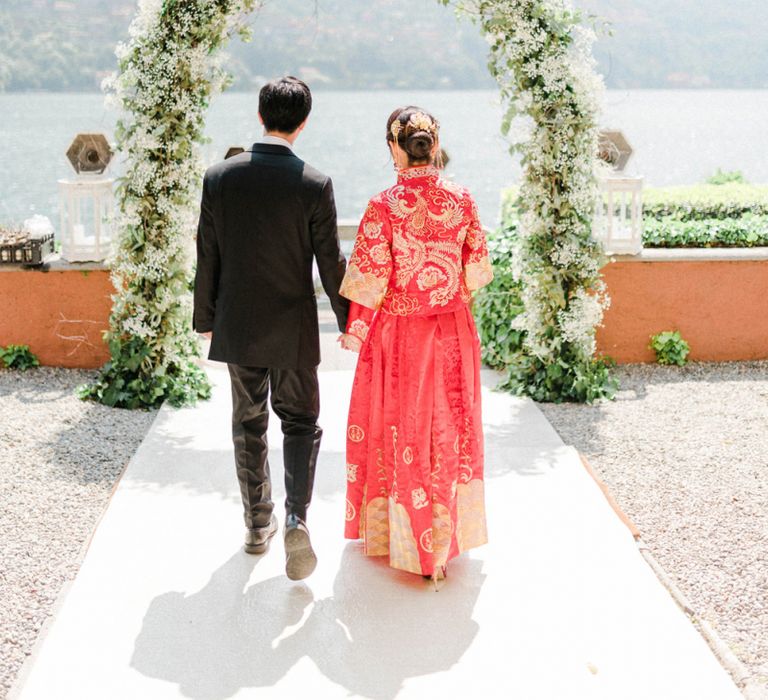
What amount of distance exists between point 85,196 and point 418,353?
3.90m

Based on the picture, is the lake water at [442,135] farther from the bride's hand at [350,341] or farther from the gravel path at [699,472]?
the bride's hand at [350,341]

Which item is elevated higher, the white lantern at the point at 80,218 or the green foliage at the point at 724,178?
the white lantern at the point at 80,218

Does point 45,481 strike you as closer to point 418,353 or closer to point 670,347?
point 418,353

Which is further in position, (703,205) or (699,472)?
(703,205)

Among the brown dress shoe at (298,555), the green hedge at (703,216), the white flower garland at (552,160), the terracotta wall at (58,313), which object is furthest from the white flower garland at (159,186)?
the brown dress shoe at (298,555)

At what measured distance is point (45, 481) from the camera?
15.6ft

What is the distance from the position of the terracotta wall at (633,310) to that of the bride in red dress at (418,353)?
11.0ft

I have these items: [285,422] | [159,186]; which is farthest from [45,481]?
[159,186]

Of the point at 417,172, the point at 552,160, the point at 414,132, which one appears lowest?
the point at 552,160

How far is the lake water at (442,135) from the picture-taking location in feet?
135

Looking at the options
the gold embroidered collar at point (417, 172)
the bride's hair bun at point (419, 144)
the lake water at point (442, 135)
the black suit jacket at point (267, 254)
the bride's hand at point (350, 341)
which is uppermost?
the bride's hair bun at point (419, 144)

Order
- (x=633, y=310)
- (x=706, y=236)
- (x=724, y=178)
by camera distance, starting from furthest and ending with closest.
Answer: (x=724, y=178) → (x=706, y=236) → (x=633, y=310)

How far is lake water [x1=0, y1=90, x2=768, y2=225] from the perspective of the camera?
41031 millimetres

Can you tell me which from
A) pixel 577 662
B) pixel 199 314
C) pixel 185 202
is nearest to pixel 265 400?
pixel 199 314
